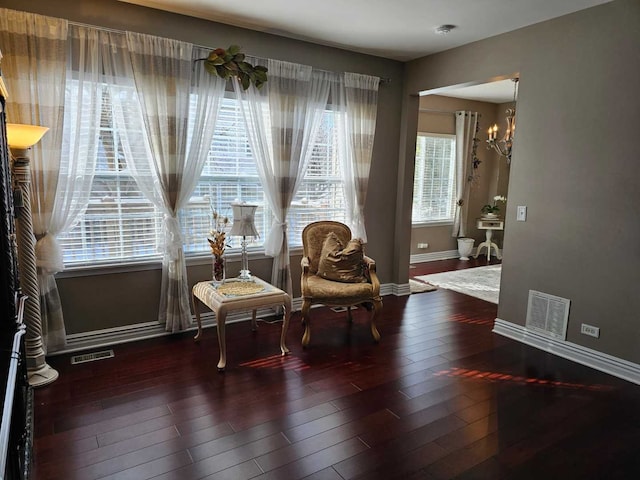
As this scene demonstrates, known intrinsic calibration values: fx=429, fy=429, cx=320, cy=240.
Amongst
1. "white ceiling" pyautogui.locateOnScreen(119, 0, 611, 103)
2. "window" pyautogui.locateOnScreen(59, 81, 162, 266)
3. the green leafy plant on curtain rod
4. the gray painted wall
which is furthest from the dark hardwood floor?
"white ceiling" pyautogui.locateOnScreen(119, 0, 611, 103)

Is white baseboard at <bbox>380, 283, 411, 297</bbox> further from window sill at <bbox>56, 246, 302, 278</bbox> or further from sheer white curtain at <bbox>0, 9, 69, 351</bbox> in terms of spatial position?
sheer white curtain at <bbox>0, 9, 69, 351</bbox>

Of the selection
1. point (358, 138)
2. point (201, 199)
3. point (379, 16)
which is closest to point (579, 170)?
point (379, 16)

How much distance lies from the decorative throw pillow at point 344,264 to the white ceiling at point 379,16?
1.89 m

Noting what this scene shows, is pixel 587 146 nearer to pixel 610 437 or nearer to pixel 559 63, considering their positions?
pixel 559 63

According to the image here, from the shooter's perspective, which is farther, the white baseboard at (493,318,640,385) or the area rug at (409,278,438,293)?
the area rug at (409,278,438,293)

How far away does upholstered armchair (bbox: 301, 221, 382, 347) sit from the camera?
358 centimetres

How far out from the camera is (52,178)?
10.1 feet

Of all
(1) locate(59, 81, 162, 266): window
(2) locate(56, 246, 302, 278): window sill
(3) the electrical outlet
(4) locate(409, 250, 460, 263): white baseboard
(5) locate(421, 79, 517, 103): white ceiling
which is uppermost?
(5) locate(421, 79, 517, 103): white ceiling

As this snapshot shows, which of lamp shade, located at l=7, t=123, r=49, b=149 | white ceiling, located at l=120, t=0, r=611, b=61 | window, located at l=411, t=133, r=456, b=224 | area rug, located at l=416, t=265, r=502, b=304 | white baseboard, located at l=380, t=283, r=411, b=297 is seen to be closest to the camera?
lamp shade, located at l=7, t=123, r=49, b=149

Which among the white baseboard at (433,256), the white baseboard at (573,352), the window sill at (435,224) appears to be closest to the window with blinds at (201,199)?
the white baseboard at (573,352)

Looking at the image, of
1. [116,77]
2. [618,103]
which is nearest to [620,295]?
[618,103]

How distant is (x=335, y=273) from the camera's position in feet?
12.5

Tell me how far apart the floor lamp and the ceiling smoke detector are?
3090 millimetres

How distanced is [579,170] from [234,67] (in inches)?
113
